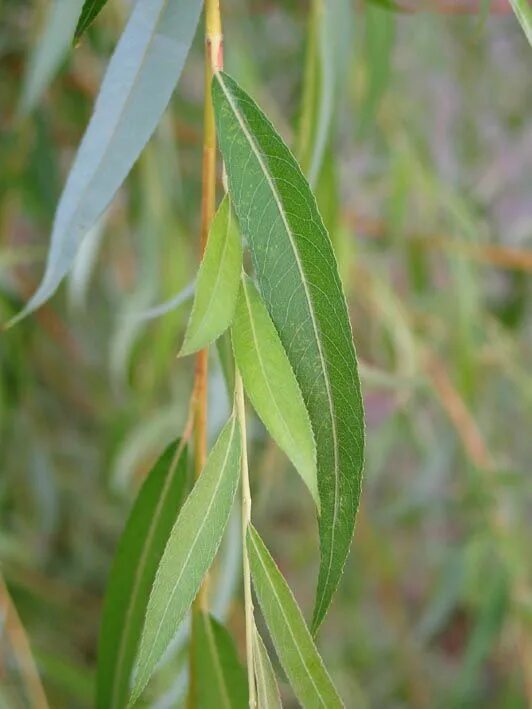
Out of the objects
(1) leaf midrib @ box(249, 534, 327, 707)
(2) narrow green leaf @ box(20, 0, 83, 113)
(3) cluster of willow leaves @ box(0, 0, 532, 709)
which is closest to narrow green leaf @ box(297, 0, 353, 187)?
(3) cluster of willow leaves @ box(0, 0, 532, 709)

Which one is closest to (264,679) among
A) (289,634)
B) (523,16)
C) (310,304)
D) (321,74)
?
(289,634)

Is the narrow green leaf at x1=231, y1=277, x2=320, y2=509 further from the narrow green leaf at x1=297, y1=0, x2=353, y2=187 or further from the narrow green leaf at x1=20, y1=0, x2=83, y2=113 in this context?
the narrow green leaf at x1=20, y1=0, x2=83, y2=113

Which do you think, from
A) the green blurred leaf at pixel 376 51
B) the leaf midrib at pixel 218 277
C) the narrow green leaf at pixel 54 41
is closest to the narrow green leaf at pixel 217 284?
the leaf midrib at pixel 218 277

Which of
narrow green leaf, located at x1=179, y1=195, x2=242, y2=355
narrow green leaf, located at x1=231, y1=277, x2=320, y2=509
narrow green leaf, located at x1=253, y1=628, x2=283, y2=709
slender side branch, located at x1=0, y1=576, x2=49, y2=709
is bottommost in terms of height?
slender side branch, located at x1=0, y1=576, x2=49, y2=709

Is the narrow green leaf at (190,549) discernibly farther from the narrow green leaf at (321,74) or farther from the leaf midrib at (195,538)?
the narrow green leaf at (321,74)

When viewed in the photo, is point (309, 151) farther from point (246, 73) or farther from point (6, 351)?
point (6, 351)

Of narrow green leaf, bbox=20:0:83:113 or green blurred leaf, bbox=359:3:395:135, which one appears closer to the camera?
narrow green leaf, bbox=20:0:83:113
